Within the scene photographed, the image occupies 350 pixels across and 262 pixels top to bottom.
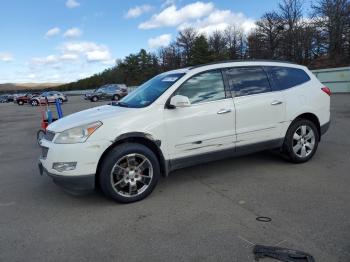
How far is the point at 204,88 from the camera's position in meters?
5.15

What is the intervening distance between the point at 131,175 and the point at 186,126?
1028mm

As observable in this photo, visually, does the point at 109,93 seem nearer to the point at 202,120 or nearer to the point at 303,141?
the point at 303,141

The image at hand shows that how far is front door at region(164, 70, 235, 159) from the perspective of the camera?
15.9ft

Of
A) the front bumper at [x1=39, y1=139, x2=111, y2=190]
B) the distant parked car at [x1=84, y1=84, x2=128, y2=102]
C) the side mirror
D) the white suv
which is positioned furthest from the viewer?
the distant parked car at [x1=84, y1=84, x2=128, y2=102]

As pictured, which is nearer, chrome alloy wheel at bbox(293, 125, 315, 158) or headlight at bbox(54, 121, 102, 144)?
headlight at bbox(54, 121, 102, 144)

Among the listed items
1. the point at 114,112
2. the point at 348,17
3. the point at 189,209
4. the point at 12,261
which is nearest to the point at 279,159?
the point at 189,209

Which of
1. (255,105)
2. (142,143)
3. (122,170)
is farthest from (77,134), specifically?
(255,105)

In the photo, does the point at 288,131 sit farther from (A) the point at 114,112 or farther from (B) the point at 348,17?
(B) the point at 348,17

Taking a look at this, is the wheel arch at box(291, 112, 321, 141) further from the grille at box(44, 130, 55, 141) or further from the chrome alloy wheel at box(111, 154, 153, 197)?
the grille at box(44, 130, 55, 141)

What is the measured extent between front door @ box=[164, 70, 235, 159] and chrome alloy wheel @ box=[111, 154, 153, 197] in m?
0.42

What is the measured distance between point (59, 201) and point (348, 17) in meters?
46.6

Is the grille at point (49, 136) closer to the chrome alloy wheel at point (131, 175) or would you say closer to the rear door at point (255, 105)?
the chrome alloy wheel at point (131, 175)

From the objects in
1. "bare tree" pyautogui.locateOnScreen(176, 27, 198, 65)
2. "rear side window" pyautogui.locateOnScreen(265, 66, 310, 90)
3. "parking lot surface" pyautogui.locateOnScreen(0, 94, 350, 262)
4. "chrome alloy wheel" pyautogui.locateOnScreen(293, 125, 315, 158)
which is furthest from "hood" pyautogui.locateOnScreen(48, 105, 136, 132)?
"bare tree" pyautogui.locateOnScreen(176, 27, 198, 65)

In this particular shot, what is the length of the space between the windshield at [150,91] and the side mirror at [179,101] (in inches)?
12.5
